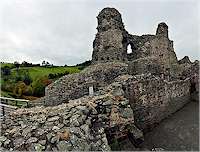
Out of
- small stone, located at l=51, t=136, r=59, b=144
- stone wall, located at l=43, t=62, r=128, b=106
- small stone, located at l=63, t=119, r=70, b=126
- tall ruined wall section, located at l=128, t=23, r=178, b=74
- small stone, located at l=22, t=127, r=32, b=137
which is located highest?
tall ruined wall section, located at l=128, t=23, r=178, b=74

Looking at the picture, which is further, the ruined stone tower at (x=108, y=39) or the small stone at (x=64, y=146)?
the ruined stone tower at (x=108, y=39)

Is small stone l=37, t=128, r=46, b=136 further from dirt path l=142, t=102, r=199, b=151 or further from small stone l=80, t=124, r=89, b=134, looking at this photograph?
dirt path l=142, t=102, r=199, b=151

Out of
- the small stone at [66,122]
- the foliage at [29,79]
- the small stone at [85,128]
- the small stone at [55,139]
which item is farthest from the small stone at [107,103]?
the foliage at [29,79]

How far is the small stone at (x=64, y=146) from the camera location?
33.1 ft

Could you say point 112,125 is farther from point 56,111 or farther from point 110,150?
point 56,111

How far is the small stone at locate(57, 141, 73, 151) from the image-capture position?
10086 millimetres

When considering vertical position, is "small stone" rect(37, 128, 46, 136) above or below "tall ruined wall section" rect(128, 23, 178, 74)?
below

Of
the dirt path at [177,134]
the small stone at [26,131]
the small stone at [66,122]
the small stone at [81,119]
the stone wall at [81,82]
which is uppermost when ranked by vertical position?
the stone wall at [81,82]

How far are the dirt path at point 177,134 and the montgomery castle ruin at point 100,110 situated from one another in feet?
1.23

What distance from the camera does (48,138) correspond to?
34.2ft

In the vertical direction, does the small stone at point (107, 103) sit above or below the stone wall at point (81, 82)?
below

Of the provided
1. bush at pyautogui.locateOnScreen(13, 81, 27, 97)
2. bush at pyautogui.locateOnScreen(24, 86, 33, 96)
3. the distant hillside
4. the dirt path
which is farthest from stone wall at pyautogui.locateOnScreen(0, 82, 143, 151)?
bush at pyautogui.locateOnScreen(13, 81, 27, 97)

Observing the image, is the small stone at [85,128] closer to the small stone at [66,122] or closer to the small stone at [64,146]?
the small stone at [66,122]

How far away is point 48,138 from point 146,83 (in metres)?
5.25
